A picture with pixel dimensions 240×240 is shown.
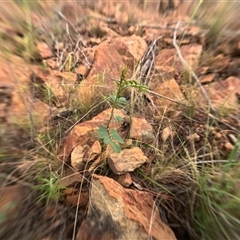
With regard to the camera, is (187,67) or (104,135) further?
(187,67)

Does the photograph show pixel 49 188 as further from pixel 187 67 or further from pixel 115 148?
pixel 187 67

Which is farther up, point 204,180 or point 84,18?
point 84,18

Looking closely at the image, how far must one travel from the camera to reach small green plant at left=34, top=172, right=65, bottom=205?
37.2 inches

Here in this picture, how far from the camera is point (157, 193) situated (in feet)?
3.22

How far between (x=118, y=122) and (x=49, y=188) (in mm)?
360

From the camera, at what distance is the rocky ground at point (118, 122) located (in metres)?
0.91

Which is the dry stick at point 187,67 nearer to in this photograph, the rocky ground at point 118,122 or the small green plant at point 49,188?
the rocky ground at point 118,122

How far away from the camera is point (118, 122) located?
116 cm

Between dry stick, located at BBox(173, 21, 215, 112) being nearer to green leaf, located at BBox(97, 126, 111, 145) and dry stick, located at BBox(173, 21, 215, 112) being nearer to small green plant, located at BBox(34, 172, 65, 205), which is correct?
green leaf, located at BBox(97, 126, 111, 145)

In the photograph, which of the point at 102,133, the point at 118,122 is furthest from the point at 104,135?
the point at 118,122

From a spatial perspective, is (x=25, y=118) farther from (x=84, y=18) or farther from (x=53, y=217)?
(x=84, y=18)

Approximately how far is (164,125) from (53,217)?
52 centimetres

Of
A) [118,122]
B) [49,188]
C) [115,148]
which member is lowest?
[49,188]

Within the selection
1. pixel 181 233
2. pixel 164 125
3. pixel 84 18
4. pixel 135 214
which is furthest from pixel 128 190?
pixel 84 18
